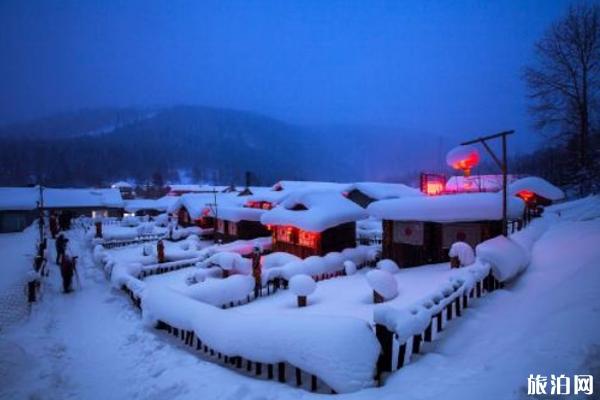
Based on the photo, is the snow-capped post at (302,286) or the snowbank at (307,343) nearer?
the snowbank at (307,343)

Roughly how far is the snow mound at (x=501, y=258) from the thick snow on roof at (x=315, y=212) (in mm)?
11202

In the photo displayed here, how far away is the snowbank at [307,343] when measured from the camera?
5160mm

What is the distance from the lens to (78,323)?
36.4ft

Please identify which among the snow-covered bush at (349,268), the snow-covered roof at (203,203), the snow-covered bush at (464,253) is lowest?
the snow-covered bush at (349,268)

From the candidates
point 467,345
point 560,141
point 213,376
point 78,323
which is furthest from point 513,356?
point 560,141

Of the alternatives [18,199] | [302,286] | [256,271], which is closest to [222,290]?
[256,271]

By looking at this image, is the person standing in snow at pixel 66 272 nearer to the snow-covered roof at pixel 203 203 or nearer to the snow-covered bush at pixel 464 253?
the snow-covered bush at pixel 464 253

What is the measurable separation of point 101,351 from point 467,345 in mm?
9179

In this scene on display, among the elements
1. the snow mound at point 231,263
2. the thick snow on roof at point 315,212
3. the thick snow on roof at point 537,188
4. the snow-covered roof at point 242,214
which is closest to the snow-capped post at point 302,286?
the snow mound at point 231,263

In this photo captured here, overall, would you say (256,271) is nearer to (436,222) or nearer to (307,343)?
(436,222)

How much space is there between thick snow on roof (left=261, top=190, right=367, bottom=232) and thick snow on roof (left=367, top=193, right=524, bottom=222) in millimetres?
4865

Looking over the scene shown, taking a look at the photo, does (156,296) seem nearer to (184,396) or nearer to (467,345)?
(184,396)

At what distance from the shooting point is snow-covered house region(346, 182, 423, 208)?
36875 mm

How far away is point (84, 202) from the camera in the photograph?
178ft
